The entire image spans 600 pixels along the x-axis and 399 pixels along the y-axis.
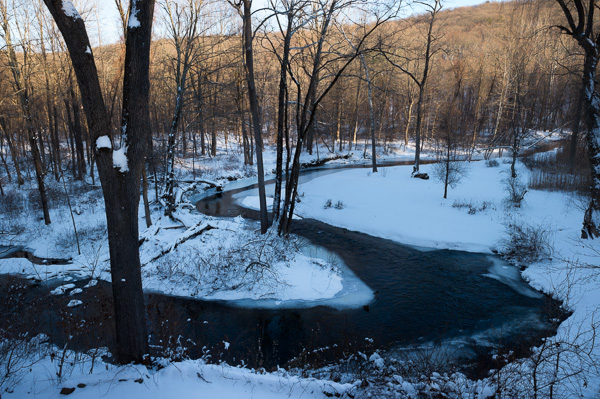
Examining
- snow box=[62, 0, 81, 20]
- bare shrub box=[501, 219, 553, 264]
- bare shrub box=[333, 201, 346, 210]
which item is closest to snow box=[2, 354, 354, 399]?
snow box=[62, 0, 81, 20]

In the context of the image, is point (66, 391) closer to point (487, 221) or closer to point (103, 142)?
point (103, 142)

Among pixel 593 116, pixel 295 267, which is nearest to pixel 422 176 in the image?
pixel 593 116

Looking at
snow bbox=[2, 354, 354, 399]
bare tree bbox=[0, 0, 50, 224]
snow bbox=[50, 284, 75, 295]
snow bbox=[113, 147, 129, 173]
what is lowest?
snow bbox=[50, 284, 75, 295]

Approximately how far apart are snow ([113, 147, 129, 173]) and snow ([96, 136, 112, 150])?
0.11 m

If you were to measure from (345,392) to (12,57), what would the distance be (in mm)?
17548

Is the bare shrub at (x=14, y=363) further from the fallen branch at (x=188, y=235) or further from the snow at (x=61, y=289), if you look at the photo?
the fallen branch at (x=188, y=235)

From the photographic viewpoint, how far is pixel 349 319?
25.2 ft

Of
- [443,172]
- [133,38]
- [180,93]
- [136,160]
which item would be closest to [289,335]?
[136,160]

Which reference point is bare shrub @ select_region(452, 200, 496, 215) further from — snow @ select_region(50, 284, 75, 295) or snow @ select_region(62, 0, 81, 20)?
snow @ select_region(50, 284, 75, 295)

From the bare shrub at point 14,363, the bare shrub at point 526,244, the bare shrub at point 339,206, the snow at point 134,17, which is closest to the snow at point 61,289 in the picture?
the bare shrub at point 14,363

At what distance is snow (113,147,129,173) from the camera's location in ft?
11.8

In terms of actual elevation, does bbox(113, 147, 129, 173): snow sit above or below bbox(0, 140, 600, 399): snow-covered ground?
above

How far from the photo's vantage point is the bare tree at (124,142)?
135 inches

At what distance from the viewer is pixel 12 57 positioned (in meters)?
12.9
